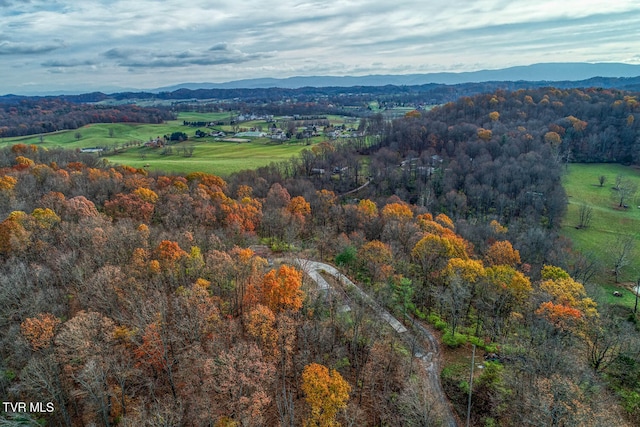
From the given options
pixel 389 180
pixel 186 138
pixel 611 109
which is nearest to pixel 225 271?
pixel 389 180

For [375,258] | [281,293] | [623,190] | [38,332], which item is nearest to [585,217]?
[623,190]

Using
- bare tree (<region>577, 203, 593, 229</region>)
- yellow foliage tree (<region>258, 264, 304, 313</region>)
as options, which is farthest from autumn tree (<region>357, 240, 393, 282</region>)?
bare tree (<region>577, 203, 593, 229</region>)

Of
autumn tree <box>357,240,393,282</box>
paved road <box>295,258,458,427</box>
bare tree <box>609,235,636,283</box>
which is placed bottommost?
bare tree <box>609,235,636,283</box>

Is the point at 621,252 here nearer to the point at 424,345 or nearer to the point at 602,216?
the point at 602,216

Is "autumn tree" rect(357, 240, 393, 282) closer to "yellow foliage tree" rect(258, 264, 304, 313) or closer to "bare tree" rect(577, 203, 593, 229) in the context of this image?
"yellow foliage tree" rect(258, 264, 304, 313)

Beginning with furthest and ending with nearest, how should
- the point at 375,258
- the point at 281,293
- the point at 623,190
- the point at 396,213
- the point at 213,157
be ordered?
the point at 213,157 < the point at 623,190 < the point at 396,213 < the point at 375,258 < the point at 281,293
